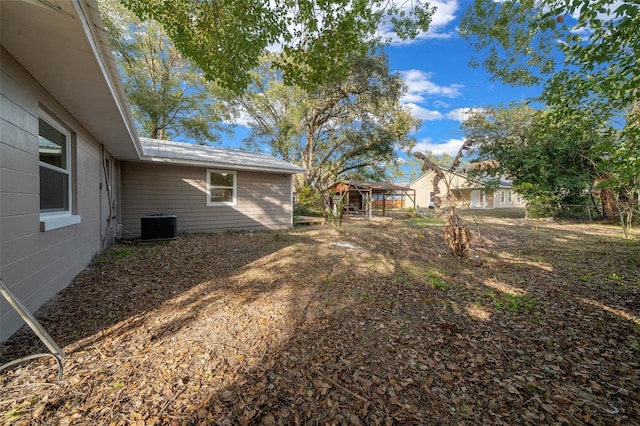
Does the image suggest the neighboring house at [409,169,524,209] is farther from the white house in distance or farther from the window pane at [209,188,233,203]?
the white house in distance

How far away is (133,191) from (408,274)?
25.6 ft

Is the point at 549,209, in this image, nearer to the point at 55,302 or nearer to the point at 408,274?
the point at 408,274

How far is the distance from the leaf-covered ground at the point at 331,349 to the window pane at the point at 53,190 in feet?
3.83

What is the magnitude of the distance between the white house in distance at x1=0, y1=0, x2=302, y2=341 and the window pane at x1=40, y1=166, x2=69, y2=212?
14mm

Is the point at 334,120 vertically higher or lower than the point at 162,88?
lower

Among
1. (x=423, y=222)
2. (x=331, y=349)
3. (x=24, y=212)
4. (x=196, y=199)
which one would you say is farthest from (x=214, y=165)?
(x=423, y=222)

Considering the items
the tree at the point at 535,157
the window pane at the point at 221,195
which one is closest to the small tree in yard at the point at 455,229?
the window pane at the point at 221,195

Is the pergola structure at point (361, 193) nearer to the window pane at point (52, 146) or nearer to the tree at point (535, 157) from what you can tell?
the tree at point (535, 157)

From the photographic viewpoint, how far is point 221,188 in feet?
29.3

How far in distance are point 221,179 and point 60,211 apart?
5.24m

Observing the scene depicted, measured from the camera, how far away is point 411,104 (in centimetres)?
1867

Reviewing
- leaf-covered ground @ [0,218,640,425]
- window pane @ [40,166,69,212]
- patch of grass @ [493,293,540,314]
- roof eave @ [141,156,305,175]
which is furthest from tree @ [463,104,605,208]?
window pane @ [40,166,69,212]

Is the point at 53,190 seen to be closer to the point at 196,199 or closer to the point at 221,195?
the point at 196,199

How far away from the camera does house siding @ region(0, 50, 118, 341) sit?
2.33m
